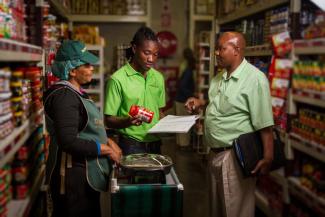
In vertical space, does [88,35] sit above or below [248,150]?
above

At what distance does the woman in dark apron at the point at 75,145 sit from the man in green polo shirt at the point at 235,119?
0.83m

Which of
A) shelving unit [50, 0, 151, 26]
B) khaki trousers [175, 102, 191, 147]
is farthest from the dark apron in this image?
shelving unit [50, 0, 151, 26]

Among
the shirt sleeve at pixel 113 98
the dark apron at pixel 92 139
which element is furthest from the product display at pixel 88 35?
the dark apron at pixel 92 139

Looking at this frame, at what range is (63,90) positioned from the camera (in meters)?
2.49

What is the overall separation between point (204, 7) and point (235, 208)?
645 cm

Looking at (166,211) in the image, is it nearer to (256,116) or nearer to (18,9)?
(256,116)

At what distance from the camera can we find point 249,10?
181 inches

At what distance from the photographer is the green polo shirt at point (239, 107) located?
9.44 ft

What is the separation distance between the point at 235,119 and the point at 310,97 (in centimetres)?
67

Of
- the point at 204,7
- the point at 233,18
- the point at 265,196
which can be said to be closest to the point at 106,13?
the point at 204,7

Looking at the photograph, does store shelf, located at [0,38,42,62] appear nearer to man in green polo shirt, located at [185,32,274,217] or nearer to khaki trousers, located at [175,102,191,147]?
man in green polo shirt, located at [185,32,274,217]

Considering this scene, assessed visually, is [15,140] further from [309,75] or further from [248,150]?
[309,75]

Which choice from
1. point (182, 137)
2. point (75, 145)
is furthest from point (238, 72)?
point (182, 137)

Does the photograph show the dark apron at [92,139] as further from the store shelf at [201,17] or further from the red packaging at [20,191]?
the store shelf at [201,17]
